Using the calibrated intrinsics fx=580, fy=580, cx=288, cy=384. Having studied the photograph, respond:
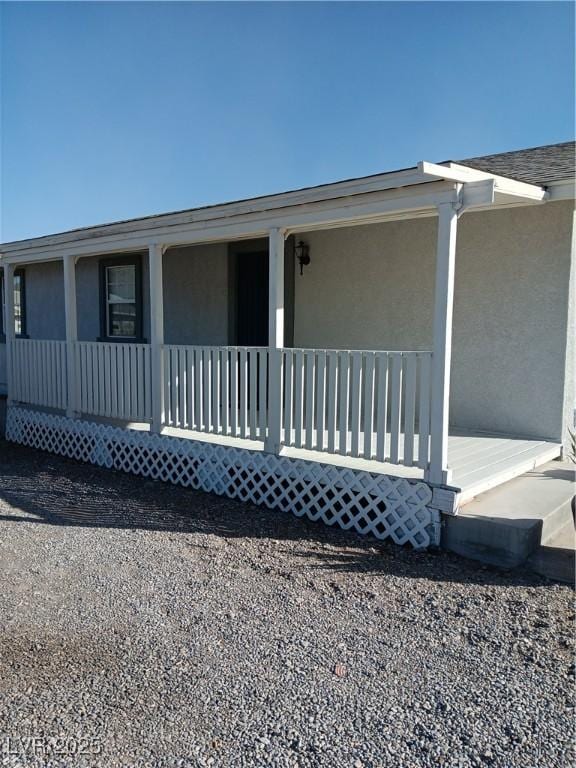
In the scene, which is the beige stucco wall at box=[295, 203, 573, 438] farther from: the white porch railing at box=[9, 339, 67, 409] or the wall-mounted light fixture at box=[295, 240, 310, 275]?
the white porch railing at box=[9, 339, 67, 409]

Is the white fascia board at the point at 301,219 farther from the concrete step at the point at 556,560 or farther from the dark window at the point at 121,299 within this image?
the concrete step at the point at 556,560

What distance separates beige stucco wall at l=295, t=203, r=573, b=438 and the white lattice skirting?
2146 mm

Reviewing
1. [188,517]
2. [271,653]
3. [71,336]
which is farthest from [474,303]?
[71,336]

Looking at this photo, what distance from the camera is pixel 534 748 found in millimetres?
2375

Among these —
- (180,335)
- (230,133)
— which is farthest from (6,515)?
(230,133)

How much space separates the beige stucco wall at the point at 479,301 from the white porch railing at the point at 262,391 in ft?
2.25

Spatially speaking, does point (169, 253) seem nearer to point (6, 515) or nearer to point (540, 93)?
point (6, 515)

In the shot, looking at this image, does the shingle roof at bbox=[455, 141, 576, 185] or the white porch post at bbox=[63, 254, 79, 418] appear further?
the white porch post at bbox=[63, 254, 79, 418]

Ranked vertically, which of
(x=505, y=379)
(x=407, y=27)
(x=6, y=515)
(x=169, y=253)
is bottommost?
(x=6, y=515)

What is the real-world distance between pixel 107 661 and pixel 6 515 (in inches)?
120

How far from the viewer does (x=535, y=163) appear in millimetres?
6363

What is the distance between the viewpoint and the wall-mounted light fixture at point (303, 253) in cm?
782

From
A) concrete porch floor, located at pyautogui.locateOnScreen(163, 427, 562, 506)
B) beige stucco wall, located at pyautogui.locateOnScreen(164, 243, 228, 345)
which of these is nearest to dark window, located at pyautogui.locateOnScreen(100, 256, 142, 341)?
beige stucco wall, located at pyautogui.locateOnScreen(164, 243, 228, 345)

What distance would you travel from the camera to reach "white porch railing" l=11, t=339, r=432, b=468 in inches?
192
